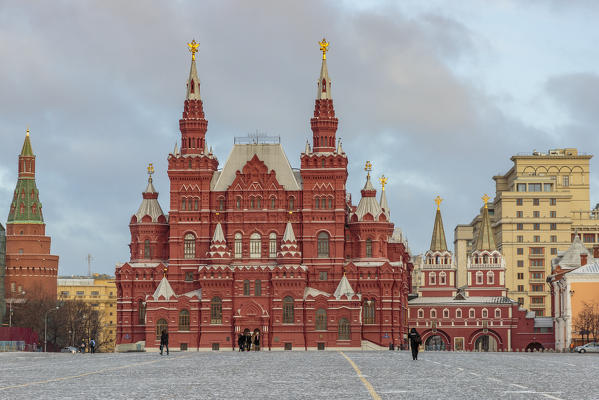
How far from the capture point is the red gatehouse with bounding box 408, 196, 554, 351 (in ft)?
498

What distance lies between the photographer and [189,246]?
384ft

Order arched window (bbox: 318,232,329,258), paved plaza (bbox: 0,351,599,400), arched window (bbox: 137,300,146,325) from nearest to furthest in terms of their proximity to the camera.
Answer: paved plaza (bbox: 0,351,599,400), arched window (bbox: 318,232,329,258), arched window (bbox: 137,300,146,325)

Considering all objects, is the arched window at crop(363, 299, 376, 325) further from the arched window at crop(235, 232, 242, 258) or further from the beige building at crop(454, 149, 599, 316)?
the beige building at crop(454, 149, 599, 316)

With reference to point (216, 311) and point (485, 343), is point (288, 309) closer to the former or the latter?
point (216, 311)

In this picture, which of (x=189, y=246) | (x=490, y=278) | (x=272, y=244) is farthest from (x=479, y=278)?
(x=189, y=246)

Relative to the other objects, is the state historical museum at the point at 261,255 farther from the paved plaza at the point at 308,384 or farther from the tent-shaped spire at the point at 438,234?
the paved plaza at the point at 308,384

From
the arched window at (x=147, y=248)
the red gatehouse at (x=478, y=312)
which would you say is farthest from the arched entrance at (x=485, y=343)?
the arched window at (x=147, y=248)

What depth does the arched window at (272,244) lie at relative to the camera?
115875mm

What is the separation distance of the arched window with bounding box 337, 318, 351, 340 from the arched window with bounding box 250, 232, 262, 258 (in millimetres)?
11653

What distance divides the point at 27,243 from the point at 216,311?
76.0m

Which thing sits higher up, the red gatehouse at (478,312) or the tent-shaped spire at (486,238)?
the tent-shaped spire at (486,238)

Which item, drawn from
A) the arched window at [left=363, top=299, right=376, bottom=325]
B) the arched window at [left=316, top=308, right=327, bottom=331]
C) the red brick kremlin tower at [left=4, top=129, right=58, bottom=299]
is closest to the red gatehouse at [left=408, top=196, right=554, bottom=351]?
the arched window at [left=363, top=299, right=376, bottom=325]

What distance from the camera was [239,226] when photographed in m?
116

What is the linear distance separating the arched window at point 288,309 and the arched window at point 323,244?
6444mm
